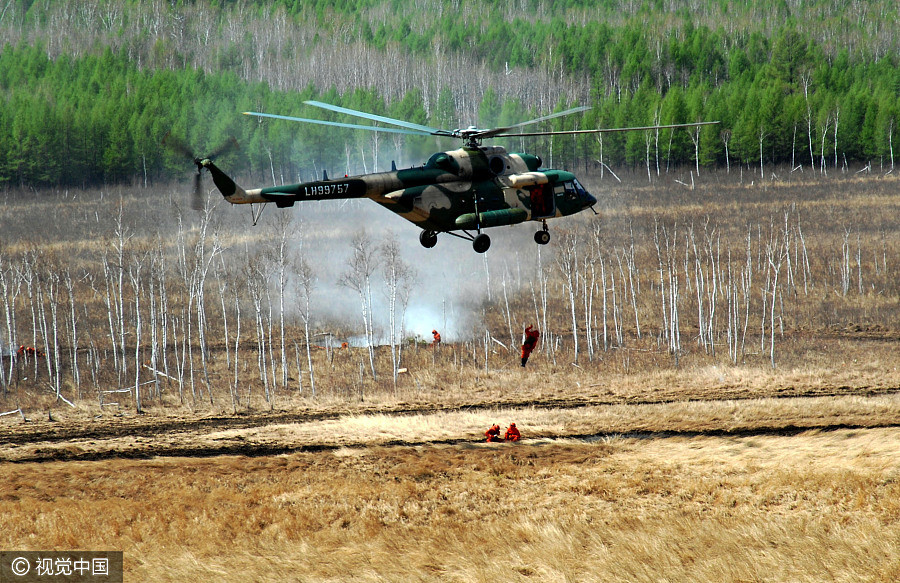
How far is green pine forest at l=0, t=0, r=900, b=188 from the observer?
3396 inches

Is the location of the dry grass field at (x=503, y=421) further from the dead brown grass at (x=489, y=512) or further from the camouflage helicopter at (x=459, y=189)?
the camouflage helicopter at (x=459, y=189)

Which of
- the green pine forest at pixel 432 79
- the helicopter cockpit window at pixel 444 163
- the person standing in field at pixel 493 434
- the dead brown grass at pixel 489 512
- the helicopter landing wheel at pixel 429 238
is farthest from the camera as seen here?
the green pine forest at pixel 432 79

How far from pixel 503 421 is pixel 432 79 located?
83.2 m

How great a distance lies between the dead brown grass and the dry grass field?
104 millimetres

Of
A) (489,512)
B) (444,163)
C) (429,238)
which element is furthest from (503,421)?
(444,163)

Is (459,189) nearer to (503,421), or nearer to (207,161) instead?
(207,161)

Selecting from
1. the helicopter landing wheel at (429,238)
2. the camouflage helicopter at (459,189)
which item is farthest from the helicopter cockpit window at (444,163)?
the helicopter landing wheel at (429,238)

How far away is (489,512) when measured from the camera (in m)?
27.2

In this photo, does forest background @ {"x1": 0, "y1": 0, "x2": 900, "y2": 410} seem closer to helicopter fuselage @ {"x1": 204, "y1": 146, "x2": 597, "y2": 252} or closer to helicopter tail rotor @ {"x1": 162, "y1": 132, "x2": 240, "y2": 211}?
helicopter fuselage @ {"x1": 204, "y1": 146, "x2": 597, "y2": 252}

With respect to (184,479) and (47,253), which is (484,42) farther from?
(184,479)

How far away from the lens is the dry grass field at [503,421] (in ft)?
79.6

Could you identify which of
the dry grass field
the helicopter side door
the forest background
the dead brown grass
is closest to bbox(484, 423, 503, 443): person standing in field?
the dry grass field

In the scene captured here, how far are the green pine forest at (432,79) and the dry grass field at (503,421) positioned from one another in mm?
11009

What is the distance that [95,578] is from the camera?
21.6 meters
